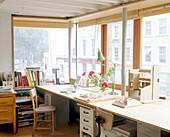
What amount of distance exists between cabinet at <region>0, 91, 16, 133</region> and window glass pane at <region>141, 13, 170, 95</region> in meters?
2.59

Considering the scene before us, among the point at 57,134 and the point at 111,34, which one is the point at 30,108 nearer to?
the point at 57,134

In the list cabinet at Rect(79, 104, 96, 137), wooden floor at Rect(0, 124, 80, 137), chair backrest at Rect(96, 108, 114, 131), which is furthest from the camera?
wooden floor at Rect(0, 124, 80, 137)

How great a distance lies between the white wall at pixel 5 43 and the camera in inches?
185

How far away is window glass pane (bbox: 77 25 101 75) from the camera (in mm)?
5070

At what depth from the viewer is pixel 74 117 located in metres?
5.02

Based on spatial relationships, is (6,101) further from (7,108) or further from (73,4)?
(73,4)

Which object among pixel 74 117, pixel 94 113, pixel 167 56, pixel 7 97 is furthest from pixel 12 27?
pixel 167 56

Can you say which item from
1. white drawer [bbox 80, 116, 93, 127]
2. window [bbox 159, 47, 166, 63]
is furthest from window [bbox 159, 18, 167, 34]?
white drawer [bbox 80, 116, 93, 127]

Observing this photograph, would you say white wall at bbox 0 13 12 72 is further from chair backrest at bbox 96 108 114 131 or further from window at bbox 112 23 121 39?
chair backrest at bbox 96 108 114 131

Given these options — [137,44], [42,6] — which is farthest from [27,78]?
[137,44]

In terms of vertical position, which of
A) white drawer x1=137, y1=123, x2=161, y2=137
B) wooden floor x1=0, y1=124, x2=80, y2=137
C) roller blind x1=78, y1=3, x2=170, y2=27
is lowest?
wooden floor x1=0, y1=124, x2=80, y2=137

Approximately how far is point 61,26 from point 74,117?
86.2 inches

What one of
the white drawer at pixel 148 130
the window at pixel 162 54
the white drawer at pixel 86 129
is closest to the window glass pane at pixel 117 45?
the window at pixel 162 54

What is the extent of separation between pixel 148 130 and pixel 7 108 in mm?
2760
